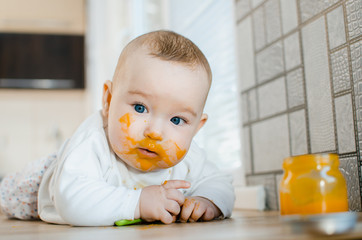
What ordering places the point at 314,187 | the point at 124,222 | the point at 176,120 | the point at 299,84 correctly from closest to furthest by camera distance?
the point at 314,187 → the point at 124,222 → the point at 176,120 → the point at 299,84

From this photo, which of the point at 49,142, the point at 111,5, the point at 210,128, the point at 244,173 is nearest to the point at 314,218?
the point at 244,173

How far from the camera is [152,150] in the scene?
0.82 metres

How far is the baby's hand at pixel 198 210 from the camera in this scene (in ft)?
2.60

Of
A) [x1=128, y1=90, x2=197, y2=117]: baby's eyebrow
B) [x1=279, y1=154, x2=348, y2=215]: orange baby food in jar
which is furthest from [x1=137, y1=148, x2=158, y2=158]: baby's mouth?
[x1=279, y1=154, x2=348, y2=215]: orange baby food in jar

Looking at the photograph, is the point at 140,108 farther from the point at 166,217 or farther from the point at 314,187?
the point at 314,187

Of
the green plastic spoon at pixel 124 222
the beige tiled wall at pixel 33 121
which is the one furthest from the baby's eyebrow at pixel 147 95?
the beige tiled wall at pixel 33 121

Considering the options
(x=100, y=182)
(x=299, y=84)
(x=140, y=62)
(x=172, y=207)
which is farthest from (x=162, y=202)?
(x=299, y=84)

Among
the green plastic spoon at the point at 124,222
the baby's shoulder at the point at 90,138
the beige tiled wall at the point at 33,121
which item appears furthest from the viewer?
the beige tiled wall at the point at 33,121

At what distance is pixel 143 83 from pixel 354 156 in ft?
1.48

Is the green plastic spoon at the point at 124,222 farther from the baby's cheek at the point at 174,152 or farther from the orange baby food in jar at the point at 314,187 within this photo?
the orange baby food in jar at the point at 314,187

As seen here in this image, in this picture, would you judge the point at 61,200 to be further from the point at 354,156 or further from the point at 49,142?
the point at 49,142

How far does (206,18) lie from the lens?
1761 millimetres

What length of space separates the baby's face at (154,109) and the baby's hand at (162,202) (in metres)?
0.08

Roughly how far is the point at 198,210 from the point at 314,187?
0.84 ft
